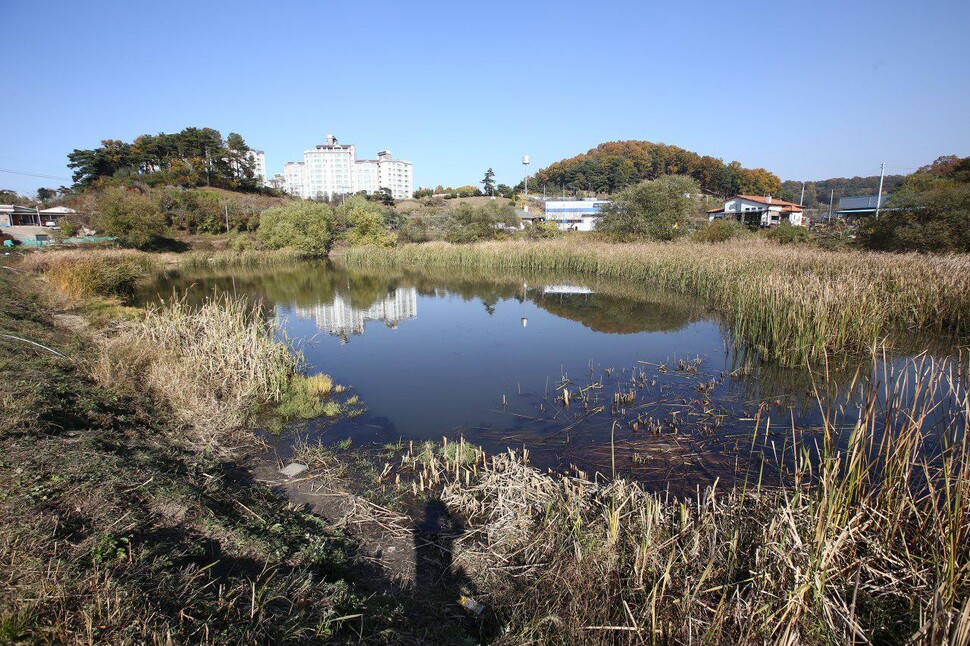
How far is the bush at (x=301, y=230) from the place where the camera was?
40.9m

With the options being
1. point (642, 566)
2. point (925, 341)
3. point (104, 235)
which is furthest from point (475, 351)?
point (104, 235)

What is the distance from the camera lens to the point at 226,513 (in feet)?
13.2

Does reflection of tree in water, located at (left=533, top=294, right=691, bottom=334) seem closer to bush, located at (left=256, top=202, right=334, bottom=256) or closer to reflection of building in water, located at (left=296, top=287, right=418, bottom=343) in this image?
reflection of building in water, located at (left=296, top=287, right=418, bottom=343)

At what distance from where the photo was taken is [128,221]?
119ft

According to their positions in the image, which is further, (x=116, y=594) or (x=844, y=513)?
(x=844, y=513)

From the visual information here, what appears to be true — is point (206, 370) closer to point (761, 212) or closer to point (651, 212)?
point (651, 212)

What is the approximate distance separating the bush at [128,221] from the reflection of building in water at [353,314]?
26266mm

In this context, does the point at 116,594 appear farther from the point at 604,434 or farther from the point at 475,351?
the point at 475,351

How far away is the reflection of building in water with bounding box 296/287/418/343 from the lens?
14.4m

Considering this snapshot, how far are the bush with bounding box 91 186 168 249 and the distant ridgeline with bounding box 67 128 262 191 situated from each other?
80.5ft

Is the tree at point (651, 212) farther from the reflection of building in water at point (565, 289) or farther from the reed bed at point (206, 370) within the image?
the reed bed at point (206, 370)

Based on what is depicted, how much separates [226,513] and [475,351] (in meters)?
7.95

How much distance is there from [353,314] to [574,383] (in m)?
10.3

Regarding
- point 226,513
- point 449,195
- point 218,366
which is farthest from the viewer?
point 449,195
